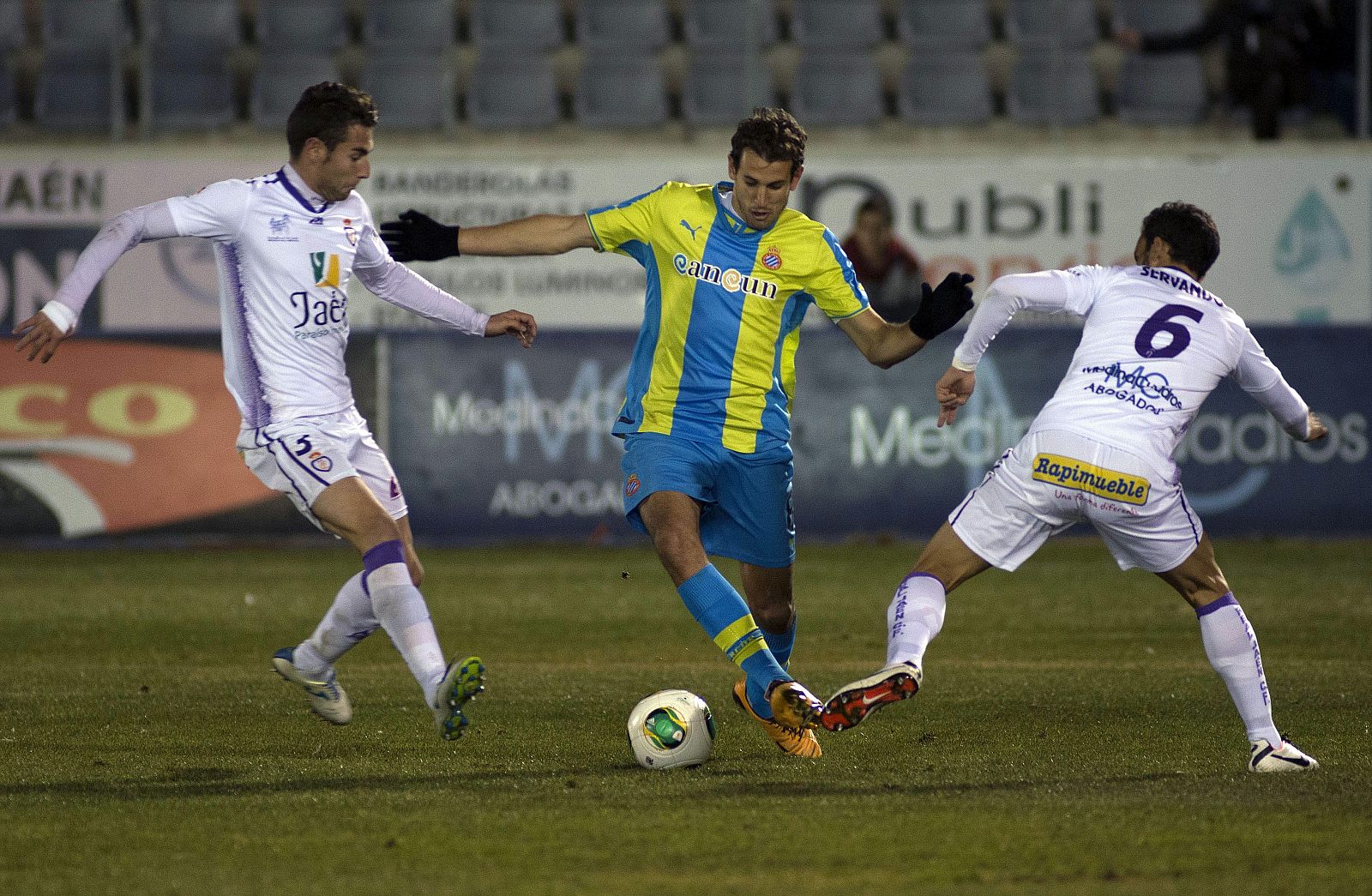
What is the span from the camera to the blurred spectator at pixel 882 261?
1587 cm

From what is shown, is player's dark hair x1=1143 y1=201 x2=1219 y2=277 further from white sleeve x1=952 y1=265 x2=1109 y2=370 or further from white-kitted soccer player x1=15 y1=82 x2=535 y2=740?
white-kitted soccer player x1=15 y1=82 x2=535 y2=740

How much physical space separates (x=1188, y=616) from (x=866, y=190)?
6.65 metres

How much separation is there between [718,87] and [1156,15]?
4480 mm

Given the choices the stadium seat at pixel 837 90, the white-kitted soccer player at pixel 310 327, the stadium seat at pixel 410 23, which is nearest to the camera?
the white-kitted soccer player at pixel 310 327

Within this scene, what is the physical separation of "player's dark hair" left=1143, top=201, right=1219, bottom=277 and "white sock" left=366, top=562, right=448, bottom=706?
8.89 feet

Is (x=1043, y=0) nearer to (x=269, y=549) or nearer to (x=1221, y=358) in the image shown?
(x=269, y=549)

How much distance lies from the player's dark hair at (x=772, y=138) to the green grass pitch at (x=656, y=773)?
2.03m

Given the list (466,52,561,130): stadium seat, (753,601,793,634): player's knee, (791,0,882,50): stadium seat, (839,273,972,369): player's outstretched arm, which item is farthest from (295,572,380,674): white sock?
(791,0,882,50): stadium seat

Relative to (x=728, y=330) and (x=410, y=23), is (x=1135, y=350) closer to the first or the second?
(x=728, y=330)

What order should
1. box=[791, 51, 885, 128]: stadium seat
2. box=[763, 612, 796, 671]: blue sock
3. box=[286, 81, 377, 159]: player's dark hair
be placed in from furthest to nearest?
1. box=[791, 51, 885, 128]: stadium seat
2. box=[763, 612, 796, 671]: blue sock
3. box=[286, 81, 377, 159]: player's dark hair

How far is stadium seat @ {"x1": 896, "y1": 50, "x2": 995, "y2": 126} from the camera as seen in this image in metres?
17.8

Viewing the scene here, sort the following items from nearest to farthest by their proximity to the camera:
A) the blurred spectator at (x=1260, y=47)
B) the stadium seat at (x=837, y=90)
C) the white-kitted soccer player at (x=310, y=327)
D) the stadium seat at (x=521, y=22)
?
the white-kitted soccer player at (x=310, y=327)
the blurred spectator at (x=1260, y=47)
the stadium seat at (x=837, y=90)
the stadium seat at (x=521, y=22)

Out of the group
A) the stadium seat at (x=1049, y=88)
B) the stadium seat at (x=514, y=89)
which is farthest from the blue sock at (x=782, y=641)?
the stadium seat at (x=1049, y=88)

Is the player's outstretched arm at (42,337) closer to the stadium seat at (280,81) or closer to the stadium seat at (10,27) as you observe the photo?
the stadium seat at (280,81)
